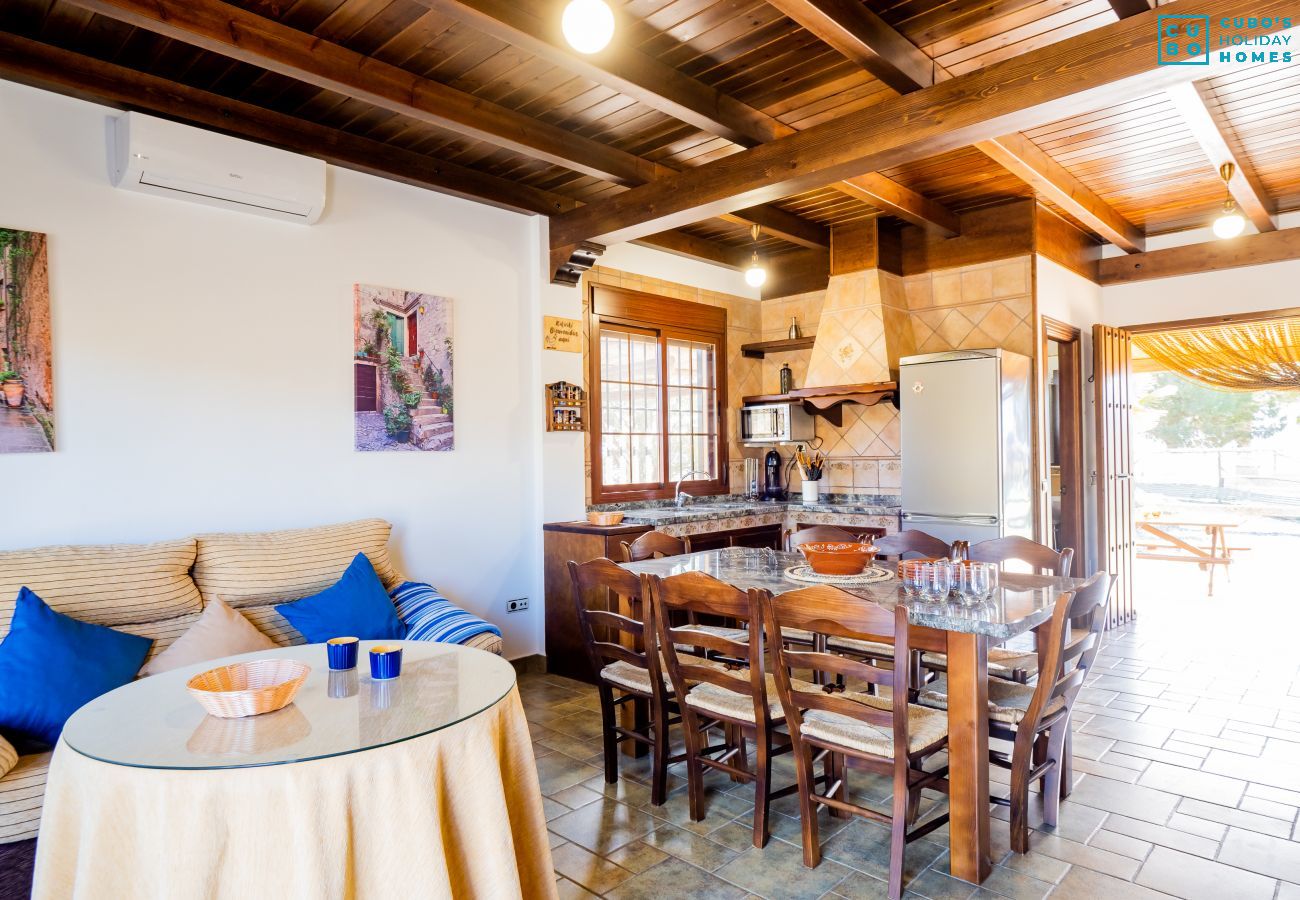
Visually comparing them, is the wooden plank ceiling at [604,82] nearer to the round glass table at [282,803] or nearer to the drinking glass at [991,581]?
the drinking glass at [991,581]

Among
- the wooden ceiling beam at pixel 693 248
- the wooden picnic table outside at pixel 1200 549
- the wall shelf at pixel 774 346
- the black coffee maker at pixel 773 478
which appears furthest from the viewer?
the wooden picnic table outside at pixel 1200 549

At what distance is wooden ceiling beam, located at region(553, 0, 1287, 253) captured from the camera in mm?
2369

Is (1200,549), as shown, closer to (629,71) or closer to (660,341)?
(660,341)

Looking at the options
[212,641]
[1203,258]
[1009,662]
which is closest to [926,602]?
[1009,662]

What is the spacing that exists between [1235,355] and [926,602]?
25.8 ft

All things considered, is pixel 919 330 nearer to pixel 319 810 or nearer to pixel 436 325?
pixel 436 325

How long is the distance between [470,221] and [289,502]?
179 centimetres

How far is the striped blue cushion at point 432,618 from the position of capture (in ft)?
9.83

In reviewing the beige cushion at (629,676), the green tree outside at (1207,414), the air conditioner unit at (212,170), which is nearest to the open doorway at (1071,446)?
the beige cushion at (629,676)

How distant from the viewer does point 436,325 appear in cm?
403

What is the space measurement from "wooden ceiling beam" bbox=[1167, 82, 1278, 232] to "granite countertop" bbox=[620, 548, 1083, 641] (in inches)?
71.7

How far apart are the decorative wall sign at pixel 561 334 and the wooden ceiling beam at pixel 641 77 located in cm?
157

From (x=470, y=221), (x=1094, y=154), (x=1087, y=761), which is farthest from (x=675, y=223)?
(x=1087, y=761)

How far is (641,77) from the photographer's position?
9.50 ft
